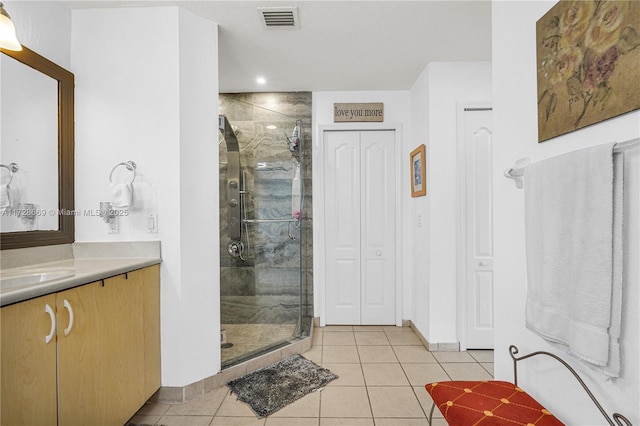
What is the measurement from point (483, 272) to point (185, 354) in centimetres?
247

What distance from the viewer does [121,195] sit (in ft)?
6.30

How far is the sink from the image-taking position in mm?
1438

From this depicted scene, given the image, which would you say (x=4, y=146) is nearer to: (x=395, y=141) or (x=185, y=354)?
(x=185, y=354)

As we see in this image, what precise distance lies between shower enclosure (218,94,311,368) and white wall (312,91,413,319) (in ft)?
1.07

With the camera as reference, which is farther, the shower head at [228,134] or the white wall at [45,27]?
the shower head at [228,134]

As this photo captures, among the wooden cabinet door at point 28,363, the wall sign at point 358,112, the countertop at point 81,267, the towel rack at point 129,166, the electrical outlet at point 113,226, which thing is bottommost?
the wooden cabinet door at point 28,363

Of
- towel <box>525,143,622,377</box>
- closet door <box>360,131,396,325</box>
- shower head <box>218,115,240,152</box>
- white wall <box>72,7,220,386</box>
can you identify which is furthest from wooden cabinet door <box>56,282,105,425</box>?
closet door <box>360,131,396,325</box>

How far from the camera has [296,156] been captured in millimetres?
3074

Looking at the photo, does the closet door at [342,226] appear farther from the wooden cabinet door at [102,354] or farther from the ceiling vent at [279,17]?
the wooden cabinet door at [102,354]

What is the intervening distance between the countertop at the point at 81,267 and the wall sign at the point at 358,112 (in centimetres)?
230

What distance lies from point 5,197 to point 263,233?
1.62 meters

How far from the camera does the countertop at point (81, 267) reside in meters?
1.11

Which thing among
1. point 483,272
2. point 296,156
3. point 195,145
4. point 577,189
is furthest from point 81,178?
point 483,272

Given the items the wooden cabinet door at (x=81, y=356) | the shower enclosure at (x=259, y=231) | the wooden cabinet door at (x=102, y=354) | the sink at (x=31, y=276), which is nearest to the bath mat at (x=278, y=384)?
the shower enclosure at (x=259, y=231)
